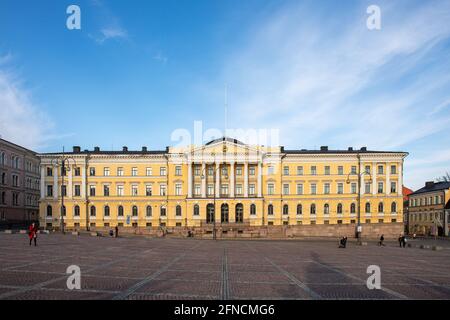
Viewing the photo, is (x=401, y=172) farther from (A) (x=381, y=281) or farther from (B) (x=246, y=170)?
(A) (x=381, y=281)

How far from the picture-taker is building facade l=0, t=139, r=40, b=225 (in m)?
68.4

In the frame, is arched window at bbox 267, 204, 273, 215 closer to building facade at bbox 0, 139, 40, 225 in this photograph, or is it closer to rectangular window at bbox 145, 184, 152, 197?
rectangular window at bbox 145, 184, 152, 197

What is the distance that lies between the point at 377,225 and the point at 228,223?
25064 millimetres

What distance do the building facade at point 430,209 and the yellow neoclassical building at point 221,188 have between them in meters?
10.7

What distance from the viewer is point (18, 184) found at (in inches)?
2926

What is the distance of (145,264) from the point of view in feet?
59.4

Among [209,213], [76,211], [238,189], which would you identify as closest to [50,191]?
[76,211]

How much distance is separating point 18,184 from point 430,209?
86909mm

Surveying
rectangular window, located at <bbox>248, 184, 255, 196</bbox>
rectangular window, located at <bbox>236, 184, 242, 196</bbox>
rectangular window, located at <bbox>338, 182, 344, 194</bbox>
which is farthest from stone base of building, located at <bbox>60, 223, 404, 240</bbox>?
rectangular window, located at <bbox>236, 184, 242, 196</bbox>

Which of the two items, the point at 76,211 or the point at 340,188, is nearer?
the point at 76,211

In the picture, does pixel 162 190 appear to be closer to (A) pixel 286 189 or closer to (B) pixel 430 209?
(A) pixel 286 189

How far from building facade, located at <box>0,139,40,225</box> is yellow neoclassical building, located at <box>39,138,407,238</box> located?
8452mm

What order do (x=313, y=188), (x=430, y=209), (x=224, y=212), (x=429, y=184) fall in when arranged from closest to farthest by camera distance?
(x=224, y=212) → (x=313, y=188) → (x=430, y=209) → (x=429, y=184)
